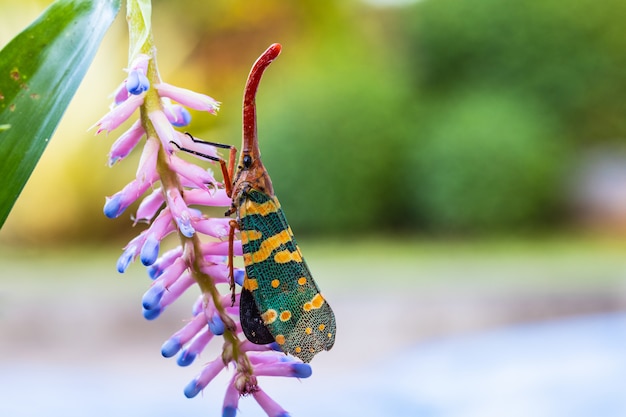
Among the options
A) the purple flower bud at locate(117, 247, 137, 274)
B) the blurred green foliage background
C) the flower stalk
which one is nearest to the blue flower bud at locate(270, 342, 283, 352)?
the flower stalk

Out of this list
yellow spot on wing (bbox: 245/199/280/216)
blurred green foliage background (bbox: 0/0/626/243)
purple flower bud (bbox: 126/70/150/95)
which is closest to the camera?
purple flower bud (bbox: 126/70/150/95)

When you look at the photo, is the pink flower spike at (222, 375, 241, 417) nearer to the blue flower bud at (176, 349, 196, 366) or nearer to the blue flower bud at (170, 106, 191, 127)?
the blue flower bud at (176, 349, 196, 366)

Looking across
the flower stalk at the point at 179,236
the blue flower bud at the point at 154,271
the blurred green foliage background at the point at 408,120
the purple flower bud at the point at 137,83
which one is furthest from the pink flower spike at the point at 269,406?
the blurred green foliage background at the point at 408,120

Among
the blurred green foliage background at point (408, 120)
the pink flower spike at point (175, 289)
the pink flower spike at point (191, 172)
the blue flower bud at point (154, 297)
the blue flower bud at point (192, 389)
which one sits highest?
the blurred green foliage background at point (408, 120)

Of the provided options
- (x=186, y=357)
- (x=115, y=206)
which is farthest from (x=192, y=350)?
(x=115, y=206)

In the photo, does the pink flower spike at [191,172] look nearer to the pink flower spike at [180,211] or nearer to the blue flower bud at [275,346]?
the pink flower spike at [180,211]

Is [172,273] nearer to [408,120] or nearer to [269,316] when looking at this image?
[269,316]

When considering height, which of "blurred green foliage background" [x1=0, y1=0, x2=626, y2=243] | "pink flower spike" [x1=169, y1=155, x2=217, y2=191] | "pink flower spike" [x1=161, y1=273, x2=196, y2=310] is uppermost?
"blurred green foliage background" [x1=0, y1=0, x2=626, y2=243]

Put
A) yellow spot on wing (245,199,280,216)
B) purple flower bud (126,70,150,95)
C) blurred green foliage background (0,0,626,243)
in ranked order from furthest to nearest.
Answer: blurred green foliage background (0,0,626,243)
yellow spot on wing (245,199,280,216)
purple flower bud (126,70,150,95)

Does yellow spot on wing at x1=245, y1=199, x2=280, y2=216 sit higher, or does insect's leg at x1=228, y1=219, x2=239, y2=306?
yellow spot on wing at x1=245, y1=199, x2=280, y2=216
